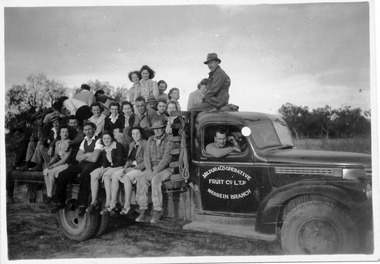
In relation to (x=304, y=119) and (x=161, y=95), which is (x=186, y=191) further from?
(x=304, y=119)

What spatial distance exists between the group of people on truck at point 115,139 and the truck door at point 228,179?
20 centimetres

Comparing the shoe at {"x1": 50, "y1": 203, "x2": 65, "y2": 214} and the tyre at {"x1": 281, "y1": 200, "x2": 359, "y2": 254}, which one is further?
the shoe at {"x1": 50, "y1": 203, "x2": 65, "y2": 214}

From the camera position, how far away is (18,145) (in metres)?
5.23

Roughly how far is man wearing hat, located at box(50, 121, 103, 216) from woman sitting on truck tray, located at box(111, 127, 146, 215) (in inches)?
13.0

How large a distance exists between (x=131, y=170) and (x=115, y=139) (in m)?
0.44

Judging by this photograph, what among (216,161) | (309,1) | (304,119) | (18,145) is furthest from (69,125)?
(309,1)

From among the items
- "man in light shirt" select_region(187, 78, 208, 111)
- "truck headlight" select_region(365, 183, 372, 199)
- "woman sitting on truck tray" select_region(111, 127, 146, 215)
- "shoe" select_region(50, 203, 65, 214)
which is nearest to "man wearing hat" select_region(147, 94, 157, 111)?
"woman sitting on truck tray" select_region(111, 127, 146, 215)

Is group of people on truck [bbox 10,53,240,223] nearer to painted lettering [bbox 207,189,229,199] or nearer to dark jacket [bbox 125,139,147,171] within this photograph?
dark jacket [bbox 125,139,147,171]

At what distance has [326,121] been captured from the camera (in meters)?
4.95

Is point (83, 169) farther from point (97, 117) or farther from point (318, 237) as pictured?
point (318, 237)

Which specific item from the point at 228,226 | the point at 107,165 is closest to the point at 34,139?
the point at 107,165

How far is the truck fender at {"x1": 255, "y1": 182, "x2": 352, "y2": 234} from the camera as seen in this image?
14.5 ft

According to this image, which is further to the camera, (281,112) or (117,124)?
Answer: (117,124)

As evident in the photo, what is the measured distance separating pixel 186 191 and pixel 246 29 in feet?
6.72
